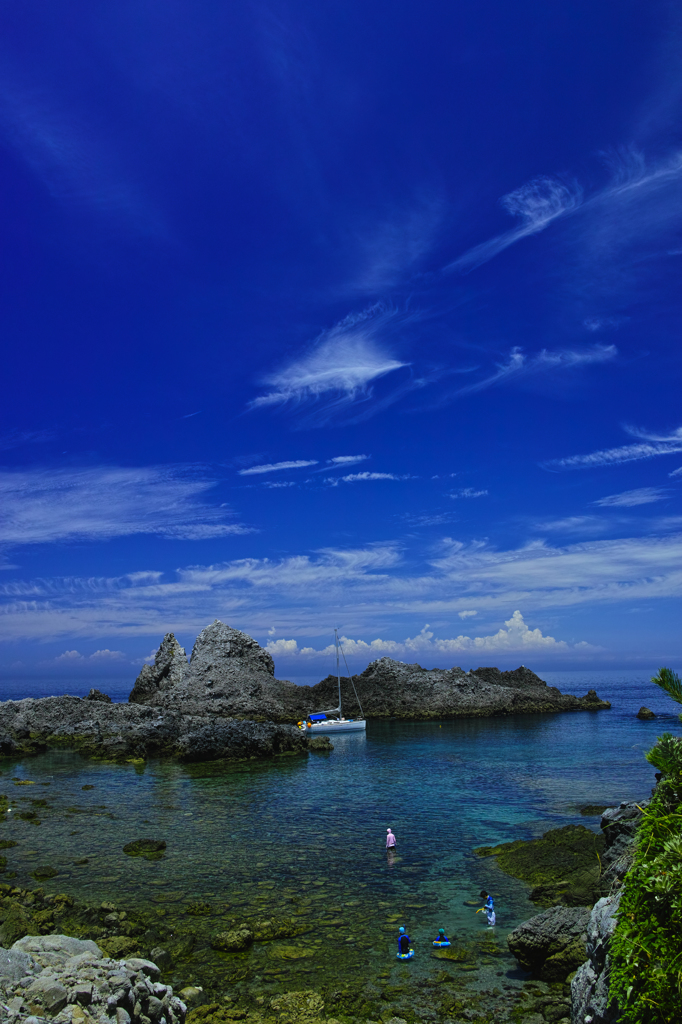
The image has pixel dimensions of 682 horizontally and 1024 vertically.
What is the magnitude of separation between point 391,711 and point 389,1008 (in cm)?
7789

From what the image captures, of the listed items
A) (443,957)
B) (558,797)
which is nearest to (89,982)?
(443,957)

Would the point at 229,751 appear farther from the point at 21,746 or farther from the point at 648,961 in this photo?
the point at 648,961

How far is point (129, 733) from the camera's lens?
5284cm

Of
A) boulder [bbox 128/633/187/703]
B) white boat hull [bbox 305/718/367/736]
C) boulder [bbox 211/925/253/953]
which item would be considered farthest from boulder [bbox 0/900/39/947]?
boulder [bbox 128/633/187/703]

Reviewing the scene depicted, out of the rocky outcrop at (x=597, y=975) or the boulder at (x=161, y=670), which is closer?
the rocky outcrop at (x=597, y=975)

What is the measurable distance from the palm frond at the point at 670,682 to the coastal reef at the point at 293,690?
2720 inches

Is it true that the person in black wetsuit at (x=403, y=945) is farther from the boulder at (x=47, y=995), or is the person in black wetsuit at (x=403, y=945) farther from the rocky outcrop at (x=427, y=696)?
the rocky outcrop at (x=427, y=696)

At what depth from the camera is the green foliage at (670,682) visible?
7.62 m

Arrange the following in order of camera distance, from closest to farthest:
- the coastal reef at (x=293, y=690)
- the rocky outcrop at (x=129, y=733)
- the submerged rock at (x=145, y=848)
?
the submerged rock at (x=145, y=848) < the rocky outcrop at (x=129, y=733) < the coastal reef at (x=293, y=690)

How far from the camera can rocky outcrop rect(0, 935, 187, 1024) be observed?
7703 millimetres

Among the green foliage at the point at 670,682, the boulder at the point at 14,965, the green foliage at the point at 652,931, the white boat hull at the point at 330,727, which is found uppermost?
the green foliage at the point at 670,682

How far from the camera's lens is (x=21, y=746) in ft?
169

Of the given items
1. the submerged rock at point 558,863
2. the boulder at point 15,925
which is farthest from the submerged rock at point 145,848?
the submerged rock at point 558,863

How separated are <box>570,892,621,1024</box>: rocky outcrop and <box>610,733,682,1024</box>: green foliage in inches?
15.6
